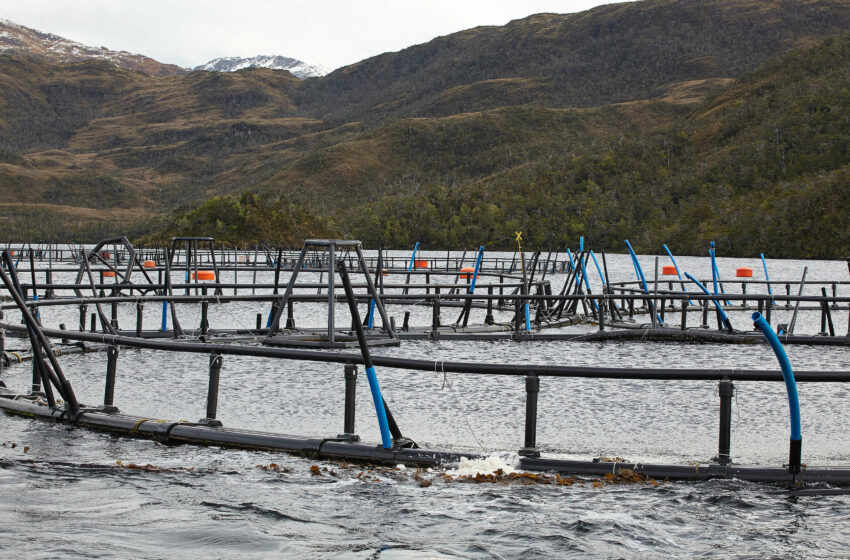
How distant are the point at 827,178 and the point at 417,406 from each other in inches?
5068

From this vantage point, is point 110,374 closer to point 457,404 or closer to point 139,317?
point 457,404

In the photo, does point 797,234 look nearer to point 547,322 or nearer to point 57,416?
point 547,322

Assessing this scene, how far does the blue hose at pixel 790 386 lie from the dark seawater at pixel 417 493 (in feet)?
1.17

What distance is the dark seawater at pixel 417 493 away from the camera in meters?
7.71

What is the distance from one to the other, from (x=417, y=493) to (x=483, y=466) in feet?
2.93

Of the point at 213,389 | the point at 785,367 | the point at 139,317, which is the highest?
the point at 785,367

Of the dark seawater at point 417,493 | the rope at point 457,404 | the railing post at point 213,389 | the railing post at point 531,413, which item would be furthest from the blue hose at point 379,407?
the railing post at point 213,389

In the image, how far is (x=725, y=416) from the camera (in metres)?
8.76

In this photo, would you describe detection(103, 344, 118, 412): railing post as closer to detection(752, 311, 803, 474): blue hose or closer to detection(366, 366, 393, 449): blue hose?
detection(366, 366, 393, 449): blue hose

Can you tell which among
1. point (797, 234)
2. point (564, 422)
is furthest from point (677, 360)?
point (797, 234)

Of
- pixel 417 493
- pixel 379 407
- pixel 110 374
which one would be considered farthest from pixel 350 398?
pixel 110 374

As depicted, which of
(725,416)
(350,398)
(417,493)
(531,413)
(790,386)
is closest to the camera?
(790,386)

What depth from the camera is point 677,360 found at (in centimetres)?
2208

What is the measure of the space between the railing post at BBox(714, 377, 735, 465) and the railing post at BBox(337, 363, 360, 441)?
348cm
